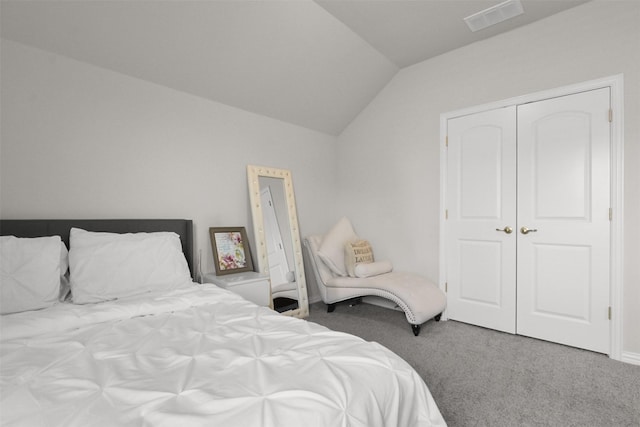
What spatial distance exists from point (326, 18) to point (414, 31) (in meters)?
0.84

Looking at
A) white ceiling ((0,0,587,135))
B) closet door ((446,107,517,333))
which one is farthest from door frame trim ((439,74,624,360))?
white ceiling ((0,0,587,135))

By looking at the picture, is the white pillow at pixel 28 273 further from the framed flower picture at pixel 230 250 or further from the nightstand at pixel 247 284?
the framed flower picture at pixel 230 250

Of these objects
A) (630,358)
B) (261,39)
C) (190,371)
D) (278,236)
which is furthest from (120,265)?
(630,358)

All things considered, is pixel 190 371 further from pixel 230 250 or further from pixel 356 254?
pixel 356 254

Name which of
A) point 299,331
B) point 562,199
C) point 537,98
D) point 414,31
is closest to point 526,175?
point 562,199

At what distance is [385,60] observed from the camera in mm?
3566

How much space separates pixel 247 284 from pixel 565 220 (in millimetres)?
2701

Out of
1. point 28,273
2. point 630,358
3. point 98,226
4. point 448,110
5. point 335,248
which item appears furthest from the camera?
point 335,248

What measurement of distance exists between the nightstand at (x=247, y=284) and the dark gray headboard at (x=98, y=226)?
0.27 metres

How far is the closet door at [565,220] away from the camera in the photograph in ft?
8.44

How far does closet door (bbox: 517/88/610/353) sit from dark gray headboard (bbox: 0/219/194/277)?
293cm

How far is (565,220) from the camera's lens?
8.95 ft

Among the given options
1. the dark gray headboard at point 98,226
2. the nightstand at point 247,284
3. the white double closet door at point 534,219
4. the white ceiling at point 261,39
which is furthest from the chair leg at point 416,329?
the white ceiling at point 261,39

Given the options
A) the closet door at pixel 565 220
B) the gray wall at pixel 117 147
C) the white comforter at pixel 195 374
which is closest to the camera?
the white comforter at pixel 195 374
